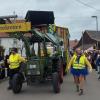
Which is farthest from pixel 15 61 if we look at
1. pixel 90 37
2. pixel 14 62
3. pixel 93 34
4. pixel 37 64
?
pixel 93 34

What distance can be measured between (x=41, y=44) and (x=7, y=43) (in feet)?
247

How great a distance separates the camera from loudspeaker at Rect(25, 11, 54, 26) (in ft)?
65.9

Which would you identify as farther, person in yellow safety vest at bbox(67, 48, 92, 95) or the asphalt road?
person in yellow safety vest at bbox(67, 48, 92, 95)

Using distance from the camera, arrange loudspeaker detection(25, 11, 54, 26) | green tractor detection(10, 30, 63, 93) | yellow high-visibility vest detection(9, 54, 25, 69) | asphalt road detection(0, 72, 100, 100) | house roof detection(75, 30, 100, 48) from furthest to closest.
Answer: house roof detection(75, 30, 100, 48), loudspeaker detection(25, 11, 54, 26), yellow high-visibility vest detection(9, 54, 25, 69), green tractor detection(10, 30, 63, 93), asphalt road detection(0, 72, 100, 100)

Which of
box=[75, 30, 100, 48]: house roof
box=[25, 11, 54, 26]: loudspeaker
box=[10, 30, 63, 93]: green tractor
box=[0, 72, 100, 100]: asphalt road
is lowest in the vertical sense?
box=[0, 72, 100, 100]: asphalt road

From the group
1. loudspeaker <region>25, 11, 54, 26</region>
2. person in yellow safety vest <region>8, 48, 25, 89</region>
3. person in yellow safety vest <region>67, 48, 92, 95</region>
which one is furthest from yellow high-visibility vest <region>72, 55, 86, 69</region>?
loudspeaker <region>25, 11, 54, 26</region>

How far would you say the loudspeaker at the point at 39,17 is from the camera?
65.9ft

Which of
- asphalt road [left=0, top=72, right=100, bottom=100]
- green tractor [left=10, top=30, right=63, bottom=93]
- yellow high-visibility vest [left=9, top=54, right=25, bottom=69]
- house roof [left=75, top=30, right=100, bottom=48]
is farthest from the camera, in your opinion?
house roof [left=75, top=30, right=100, bottom=48]

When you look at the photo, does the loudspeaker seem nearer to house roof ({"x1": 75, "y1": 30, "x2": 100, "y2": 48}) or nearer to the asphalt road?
the asphalt road

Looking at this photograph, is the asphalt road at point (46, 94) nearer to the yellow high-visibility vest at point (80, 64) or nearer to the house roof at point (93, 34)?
the yellow high-visibility vest at point (80, 64)

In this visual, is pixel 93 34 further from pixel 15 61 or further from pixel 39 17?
pixel 15 61

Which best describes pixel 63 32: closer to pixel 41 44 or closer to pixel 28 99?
pixel 41 44

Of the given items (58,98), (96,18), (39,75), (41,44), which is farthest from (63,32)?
Result: (96,18)

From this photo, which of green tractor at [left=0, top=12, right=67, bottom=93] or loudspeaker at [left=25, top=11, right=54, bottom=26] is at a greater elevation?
loudspeaker at [left=25, top=11, right=54, bottom=26]
